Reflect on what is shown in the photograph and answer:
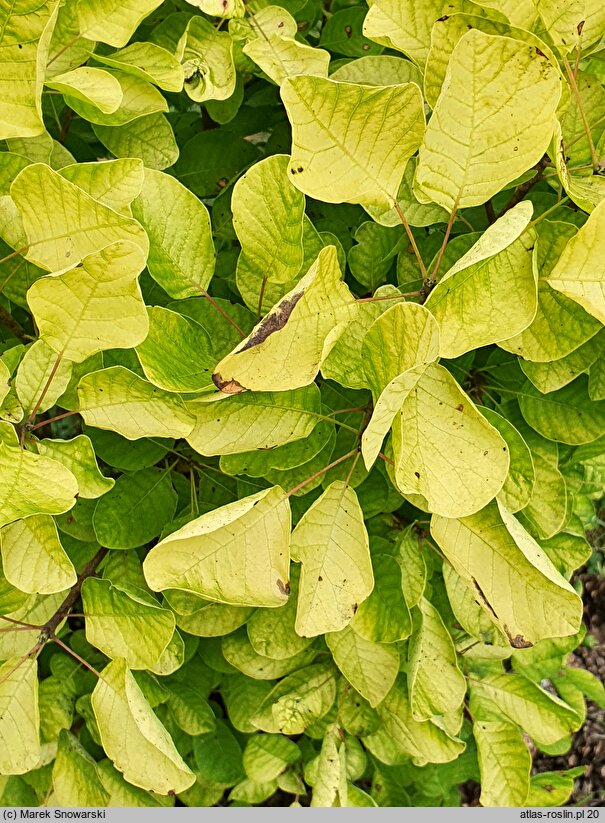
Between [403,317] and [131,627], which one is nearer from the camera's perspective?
[403,317]

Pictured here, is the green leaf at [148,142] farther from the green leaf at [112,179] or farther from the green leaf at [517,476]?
the green leaf at [517,476]

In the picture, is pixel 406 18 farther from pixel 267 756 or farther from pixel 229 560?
pixel 267 756

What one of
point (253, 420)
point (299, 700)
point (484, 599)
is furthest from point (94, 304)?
point (299, 700)

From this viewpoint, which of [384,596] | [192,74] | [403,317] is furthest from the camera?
[384,596]

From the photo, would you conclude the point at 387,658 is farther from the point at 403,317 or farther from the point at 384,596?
the point at 403,317

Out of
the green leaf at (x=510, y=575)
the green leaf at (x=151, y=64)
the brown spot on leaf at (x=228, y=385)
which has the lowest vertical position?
the green leaf at (x=510, y=575)

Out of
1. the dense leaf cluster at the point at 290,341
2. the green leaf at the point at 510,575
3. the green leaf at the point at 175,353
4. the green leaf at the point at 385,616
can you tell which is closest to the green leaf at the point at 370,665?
the dense leaf cluster at the point at 290,341

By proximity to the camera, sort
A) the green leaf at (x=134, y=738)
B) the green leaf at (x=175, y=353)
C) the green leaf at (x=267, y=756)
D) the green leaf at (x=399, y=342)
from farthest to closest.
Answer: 1. the green leaf at (x=267, y=756)
2. the green leaf at (x=134, y=738)
3. the green leaf at (x=175, y=353)
4. the green leaf at (x=399, y=342)

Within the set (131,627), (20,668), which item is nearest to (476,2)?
(131,627)

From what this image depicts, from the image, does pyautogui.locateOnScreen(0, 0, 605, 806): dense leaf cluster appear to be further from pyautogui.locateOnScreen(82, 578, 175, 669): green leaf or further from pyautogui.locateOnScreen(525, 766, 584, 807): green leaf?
pyautogui.locateOnScreen(525, 766, 584, 807): green leaf
